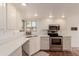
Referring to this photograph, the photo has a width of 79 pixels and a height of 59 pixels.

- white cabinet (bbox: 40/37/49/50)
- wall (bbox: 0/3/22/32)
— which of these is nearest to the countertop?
wall (bbox: 0/3/22/32)

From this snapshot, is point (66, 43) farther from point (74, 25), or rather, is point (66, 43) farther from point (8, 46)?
point (8, 46)

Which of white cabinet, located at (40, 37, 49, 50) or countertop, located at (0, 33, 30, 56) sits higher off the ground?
countertop, located at (0, 33, 30, 56)

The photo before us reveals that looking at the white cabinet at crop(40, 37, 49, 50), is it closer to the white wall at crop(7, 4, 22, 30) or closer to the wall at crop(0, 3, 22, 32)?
the white wall at crop(7, 4, 22, 30)

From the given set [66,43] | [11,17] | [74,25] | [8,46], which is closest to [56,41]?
[66,43]

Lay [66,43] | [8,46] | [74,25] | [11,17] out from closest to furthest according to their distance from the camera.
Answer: [8,46], [11,17], [66,43], [74,25]

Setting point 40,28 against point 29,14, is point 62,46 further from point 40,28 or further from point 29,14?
point 29,14

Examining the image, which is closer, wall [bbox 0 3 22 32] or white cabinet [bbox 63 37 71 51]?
wall [bbox 0 3 22 32]

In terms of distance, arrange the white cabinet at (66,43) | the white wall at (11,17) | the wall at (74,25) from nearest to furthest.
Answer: the white wall at (11,17)
the white cabinet at (66,43)
the wall at (74,25)

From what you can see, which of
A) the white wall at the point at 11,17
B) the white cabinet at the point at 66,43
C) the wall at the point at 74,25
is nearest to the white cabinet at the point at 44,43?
the white cabinet at the point at 66,43

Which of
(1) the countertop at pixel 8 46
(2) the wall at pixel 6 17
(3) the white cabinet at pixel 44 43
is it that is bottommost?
(3) the white cabinet at pixel 44 43

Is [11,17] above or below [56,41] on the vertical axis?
above

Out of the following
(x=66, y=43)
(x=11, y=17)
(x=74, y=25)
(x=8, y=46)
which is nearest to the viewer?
(x=8, y=46)

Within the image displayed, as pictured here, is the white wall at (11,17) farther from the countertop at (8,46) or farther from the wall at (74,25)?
the wall at (74,25)

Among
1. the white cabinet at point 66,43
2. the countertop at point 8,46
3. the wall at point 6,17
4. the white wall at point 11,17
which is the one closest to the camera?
the countertop at point 8,46
